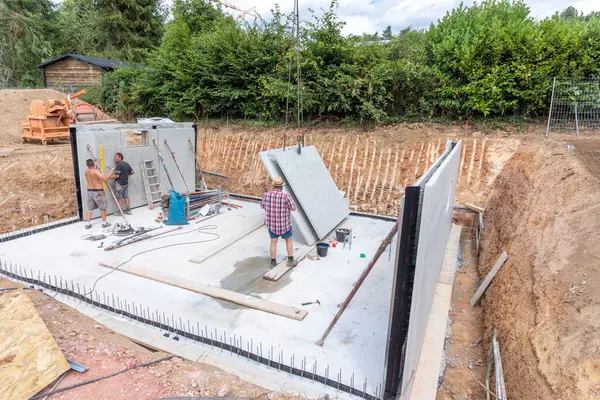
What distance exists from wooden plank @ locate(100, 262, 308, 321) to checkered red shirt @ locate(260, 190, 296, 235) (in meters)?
1.24

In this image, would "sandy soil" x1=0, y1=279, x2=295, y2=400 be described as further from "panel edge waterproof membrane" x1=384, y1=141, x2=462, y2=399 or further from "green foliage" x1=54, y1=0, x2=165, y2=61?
"green foliage" x1=54, y1=0, x2=165, y2=61

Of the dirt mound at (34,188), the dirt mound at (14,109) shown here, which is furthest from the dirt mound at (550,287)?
the dirt mound at (14,109)

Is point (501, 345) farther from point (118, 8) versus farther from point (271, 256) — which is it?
point (118, 8)

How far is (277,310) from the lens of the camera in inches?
183

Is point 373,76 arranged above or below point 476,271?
above

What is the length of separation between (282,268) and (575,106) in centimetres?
888

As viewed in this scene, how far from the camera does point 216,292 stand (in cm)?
506

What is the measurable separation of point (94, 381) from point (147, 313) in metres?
1.52

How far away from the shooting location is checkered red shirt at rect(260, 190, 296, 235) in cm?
560

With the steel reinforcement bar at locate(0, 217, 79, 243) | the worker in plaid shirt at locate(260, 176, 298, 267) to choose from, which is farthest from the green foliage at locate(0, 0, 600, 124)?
the steel reinforcement bar at locate(0, 217, 79, 243)

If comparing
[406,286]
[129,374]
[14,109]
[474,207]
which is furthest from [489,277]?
[14,109]

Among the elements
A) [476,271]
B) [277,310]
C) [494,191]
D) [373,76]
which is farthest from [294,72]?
[277,310]

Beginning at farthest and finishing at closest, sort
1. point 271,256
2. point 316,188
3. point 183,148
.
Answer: point 183,148, point 316,188, point 271,256

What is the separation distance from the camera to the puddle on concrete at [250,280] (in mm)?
5238
